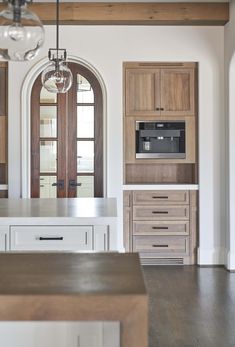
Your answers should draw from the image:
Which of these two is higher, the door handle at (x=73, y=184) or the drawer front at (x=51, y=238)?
the door handle at (x=73, y=184)

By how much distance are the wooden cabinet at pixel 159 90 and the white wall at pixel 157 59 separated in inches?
4.8

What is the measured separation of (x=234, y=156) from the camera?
5.07 m

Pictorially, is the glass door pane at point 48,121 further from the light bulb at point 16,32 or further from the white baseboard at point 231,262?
the light bulb at point 16,32

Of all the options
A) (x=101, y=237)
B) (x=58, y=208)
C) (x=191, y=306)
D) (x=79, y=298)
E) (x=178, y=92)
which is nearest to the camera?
(x=79, y=298)

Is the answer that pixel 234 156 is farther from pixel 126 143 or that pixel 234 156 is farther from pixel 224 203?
pixel 126 143

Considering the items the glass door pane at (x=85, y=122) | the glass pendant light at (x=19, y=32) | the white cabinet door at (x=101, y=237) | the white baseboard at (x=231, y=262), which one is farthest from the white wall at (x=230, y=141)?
the glass pendant light at (x=19, y=32)

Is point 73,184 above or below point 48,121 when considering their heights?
below

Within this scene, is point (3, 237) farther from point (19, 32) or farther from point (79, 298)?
point (79, 298)

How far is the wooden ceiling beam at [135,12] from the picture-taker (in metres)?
5.00

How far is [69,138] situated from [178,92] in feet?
4.64

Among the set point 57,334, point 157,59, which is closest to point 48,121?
point 157,59

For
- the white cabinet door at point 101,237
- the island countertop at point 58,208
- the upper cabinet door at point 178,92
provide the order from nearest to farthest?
the white cabinet door at point 101,237 < the island countertop at point 58,208 < the upper cabinet door at point 178,92

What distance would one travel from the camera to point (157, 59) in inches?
206

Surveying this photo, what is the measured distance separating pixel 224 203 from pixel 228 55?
1700 millimetres
